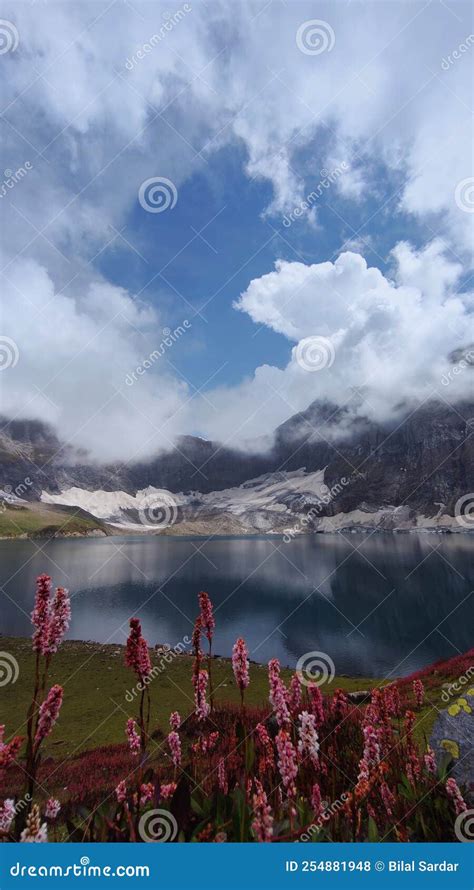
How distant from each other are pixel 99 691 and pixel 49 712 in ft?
88.4

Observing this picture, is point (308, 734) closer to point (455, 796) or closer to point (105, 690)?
point (455, 796)

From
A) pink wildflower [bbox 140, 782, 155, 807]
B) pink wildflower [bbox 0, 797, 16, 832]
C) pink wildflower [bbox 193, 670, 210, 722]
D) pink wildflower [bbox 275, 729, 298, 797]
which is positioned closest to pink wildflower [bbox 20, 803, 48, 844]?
pink wildflower [bbox 0, 797, 16, 832]

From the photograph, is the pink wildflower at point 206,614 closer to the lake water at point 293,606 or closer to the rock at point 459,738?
the rock at point 459,738

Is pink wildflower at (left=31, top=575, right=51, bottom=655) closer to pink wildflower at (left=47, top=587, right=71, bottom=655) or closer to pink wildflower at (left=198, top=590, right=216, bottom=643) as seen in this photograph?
pink wildflower at (left=47, top=587, right=71, bottom=655)

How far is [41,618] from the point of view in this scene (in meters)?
3.76

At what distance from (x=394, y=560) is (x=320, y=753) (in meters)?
109

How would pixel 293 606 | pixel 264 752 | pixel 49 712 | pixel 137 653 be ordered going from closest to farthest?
pixel 49 712 → pixel 137 653 → pixel 264 752 → pixel 293 606

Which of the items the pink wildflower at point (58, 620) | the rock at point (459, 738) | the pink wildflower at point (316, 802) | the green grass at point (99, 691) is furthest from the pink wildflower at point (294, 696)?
the green grass at point (99, 691)

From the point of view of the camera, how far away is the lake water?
1620 inches

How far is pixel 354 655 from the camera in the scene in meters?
39.1

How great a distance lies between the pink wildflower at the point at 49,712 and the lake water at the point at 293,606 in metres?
36.5

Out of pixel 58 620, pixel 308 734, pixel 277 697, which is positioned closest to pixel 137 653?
pixel 58 620

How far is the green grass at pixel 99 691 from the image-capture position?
1862cm

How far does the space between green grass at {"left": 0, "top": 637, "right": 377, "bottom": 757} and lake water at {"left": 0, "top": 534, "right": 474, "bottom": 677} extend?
7.62 metres
